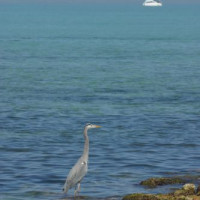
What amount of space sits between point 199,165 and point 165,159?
2061mm

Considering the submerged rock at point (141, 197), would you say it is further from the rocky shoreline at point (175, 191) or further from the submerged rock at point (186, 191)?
the submerged rock at point (186, 191)

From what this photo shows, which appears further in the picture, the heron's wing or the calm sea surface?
the calm sea surface

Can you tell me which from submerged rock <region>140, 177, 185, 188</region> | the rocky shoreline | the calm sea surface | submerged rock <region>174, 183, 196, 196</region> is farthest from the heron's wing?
submerged rock <region>140, 177, 185, 188</region>

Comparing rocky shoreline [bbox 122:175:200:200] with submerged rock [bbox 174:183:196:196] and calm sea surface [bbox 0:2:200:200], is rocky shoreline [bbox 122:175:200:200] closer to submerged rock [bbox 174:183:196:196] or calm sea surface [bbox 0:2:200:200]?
submerged rock [bbox 174:183:196:196]

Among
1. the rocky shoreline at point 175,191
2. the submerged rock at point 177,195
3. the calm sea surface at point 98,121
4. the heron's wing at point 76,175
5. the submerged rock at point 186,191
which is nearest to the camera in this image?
the submerged rock at point 177,195

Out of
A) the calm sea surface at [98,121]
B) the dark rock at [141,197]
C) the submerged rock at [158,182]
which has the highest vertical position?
the dark rock at [141,197]

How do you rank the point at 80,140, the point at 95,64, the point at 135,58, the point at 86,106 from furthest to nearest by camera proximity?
1. the point at 135,58
2. the point at 95,64
3. the point at 86,106
4. the point at 80,140

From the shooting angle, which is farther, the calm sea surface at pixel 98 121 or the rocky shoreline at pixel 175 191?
the calm sea surface at pixel 98 121

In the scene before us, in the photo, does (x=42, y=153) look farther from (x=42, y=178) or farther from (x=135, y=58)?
(x=135, y=58)

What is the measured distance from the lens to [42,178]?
32.1 m

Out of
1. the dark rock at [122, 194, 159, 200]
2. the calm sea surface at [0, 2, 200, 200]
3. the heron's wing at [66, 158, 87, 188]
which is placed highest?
the heron's wing at [66, 158, 87, 188]

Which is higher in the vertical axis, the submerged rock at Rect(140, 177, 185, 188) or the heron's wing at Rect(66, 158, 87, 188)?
the heron's wing at Rect(66, 158, 87, 188)

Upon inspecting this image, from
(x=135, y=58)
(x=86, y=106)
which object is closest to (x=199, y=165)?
(x=86, y=106)

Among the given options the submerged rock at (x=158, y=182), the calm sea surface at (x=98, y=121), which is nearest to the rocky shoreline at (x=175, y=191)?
the submerged rock at (x=158, y=182)
